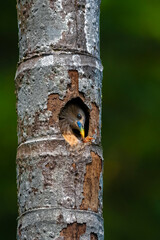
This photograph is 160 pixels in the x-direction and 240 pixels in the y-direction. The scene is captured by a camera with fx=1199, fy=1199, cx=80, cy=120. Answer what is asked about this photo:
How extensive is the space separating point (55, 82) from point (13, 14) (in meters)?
7.93

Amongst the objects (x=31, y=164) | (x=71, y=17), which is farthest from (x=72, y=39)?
(x=31, y=164)

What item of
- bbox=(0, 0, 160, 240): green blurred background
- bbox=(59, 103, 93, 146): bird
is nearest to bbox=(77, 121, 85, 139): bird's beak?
bbox=(59, 103, 93, 146): bird

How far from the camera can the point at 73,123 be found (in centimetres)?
513

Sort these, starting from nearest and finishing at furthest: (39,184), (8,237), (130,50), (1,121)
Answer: (39,184) → (1,121) → (8,237) → (130,50)

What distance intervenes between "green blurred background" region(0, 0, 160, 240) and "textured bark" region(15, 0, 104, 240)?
7.14 metres

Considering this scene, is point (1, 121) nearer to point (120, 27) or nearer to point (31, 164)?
point (120, 27)

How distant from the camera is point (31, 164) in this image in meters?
4.92

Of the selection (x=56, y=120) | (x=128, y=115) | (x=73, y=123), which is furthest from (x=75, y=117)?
(x=128, y=115)

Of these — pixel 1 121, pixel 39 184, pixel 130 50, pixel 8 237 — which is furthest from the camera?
pixel 130 50

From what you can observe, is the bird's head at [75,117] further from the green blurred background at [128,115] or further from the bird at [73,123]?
the green blurred background at [128,115]

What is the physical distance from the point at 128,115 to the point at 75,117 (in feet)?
25.4

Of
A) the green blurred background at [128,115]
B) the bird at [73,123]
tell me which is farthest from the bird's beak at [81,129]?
the green blurred background at [128,115]

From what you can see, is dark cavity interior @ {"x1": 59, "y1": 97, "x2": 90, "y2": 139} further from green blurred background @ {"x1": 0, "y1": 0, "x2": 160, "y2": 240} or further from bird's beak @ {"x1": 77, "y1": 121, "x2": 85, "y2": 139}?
green blurred background @ {"x1": 0, "y1": 0, "x2": 160, "y2": 240}

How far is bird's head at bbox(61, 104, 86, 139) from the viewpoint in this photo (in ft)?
16.7
